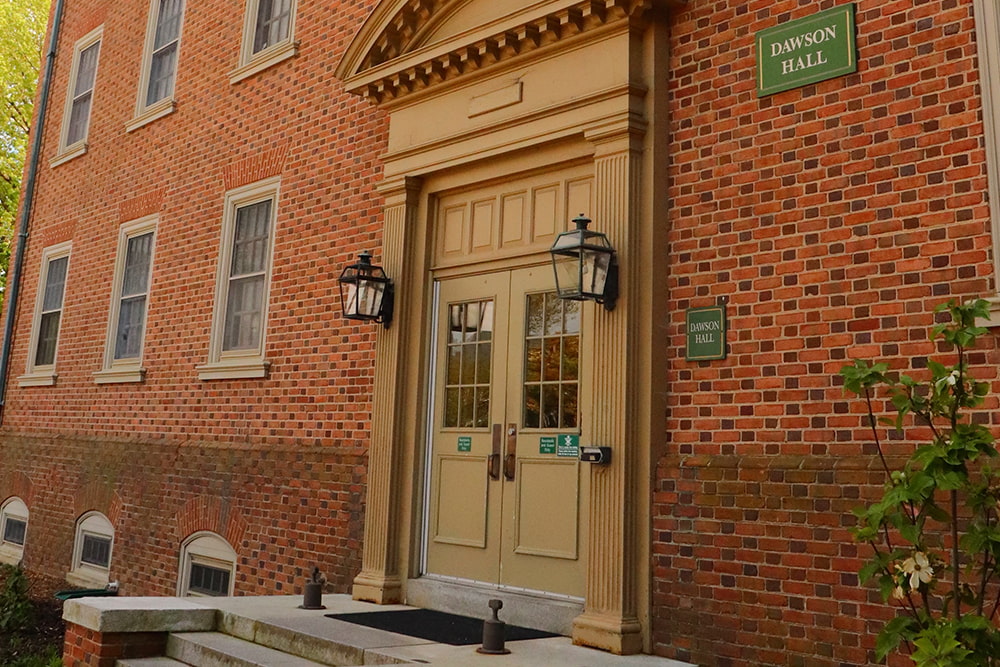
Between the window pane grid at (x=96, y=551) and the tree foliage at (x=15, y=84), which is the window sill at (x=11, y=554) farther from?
the tree foliage at (x=15, y=84)

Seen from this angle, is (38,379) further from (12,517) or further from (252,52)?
(252,52)

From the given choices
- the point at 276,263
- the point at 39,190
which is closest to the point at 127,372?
the point at 276,263

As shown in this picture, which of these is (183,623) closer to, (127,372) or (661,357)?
(661,357)

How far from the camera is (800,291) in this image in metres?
5.18

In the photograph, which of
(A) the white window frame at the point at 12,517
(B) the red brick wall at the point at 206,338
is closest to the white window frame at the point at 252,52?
(B) the red brick wall at the point at 206,338

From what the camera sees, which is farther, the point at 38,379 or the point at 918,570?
the point at 38,379

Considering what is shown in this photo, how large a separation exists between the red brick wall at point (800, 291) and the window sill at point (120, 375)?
7331 mm

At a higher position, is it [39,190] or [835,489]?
[39,190]

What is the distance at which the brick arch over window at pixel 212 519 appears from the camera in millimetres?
8844

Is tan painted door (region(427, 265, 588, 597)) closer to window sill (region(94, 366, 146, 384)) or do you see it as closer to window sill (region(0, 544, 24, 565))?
window sill (region(94, 366, 146, 384))

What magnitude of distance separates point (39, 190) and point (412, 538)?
34.0 feet

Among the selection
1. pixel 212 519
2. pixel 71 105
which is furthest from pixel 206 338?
pixel 71 105

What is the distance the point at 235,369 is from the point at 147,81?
5.02 m

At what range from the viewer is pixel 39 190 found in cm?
1431
